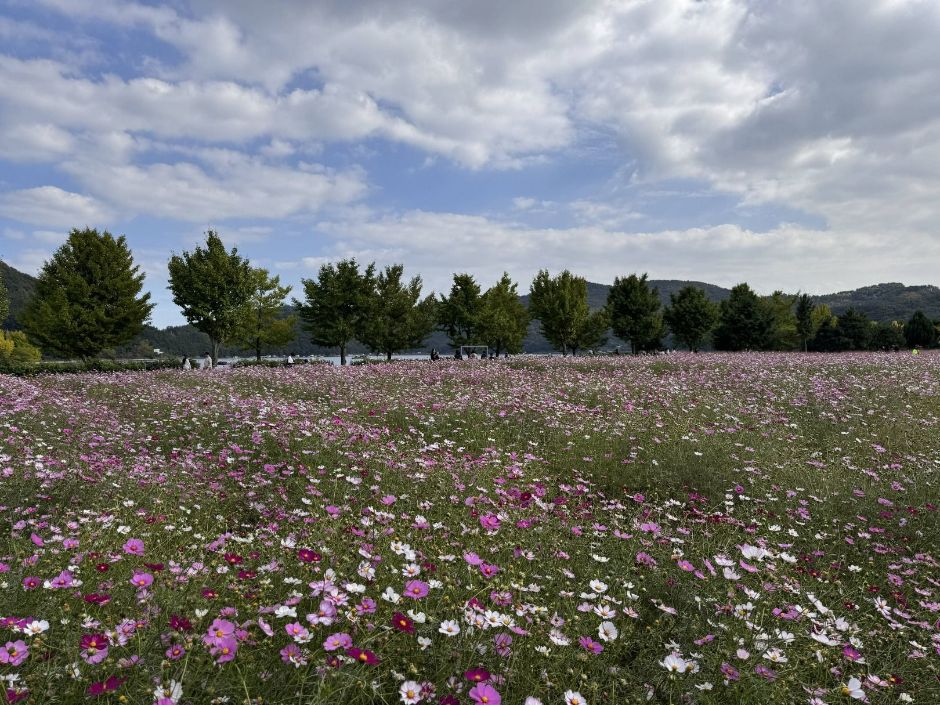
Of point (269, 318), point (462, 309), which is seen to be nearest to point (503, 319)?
point (462, 309)

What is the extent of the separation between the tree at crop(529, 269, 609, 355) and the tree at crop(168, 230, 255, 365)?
25393 mm

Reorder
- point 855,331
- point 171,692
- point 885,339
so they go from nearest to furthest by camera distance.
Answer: point 171,692, point 855,331, point 885,339

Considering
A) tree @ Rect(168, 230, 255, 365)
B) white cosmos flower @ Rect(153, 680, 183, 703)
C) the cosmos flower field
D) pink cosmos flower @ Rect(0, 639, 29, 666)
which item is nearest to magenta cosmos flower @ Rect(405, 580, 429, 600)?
the cosmos flower field

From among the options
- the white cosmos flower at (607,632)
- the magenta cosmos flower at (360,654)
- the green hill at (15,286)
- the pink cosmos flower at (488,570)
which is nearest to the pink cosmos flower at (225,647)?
the magenta cosmos flower at (360,654)

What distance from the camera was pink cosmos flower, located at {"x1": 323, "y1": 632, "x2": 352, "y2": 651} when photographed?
2.09 meters

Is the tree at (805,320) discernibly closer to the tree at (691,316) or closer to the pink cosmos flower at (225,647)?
the tree at (691,316)

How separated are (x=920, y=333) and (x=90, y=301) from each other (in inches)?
3655

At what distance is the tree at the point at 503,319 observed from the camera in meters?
42.5

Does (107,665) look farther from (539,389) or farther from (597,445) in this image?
(539,389)

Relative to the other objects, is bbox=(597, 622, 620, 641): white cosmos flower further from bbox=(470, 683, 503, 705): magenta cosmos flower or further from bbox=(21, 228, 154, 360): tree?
bbox=(21, 228, 154, 360): tree

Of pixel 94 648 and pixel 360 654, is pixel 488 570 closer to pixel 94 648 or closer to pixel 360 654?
pixel 360 654

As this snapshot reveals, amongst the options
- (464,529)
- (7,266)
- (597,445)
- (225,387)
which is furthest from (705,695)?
(7,266)

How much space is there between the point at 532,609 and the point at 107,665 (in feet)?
6.28

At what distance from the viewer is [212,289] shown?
3138cm
